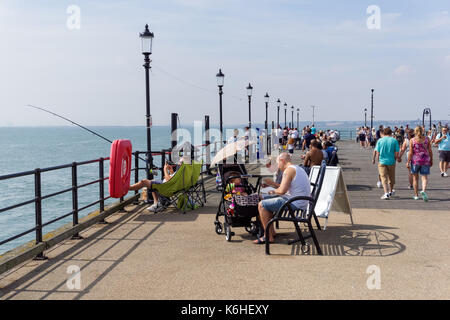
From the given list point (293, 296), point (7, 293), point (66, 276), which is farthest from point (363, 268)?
point (7, 293)

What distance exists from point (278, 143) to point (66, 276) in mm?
26952

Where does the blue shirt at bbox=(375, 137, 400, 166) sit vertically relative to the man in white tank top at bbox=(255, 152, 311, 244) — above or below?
above

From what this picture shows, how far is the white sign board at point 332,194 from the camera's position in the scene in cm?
796

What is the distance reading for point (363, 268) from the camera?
5738 millimetres

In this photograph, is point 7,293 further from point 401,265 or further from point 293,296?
point 401,265

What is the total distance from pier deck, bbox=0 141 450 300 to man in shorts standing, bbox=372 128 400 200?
2256 mm

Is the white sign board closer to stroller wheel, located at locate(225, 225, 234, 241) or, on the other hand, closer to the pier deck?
the pier deck

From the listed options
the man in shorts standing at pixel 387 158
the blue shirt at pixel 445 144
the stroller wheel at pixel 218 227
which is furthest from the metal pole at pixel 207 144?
the stroller wheel at pixel 218 227

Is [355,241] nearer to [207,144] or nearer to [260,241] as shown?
[260,241]

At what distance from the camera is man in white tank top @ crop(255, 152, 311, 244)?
6.80 meters

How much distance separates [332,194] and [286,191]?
144 centimetres

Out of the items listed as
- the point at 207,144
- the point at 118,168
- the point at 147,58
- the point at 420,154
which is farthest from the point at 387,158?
the point at 207,144

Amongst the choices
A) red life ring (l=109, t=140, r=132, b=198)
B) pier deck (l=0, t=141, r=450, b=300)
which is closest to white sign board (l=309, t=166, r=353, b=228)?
pier deck (l=0, t=141, r=450, b=300)
